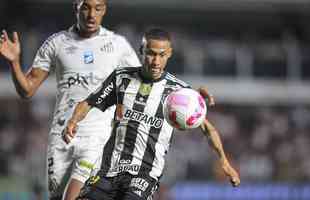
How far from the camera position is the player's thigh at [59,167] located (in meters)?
9.71

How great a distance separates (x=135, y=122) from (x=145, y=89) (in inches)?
12.9

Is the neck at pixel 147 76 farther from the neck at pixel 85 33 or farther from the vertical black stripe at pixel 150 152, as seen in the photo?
the neck at pixel 85 33

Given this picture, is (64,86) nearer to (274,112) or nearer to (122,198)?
(122,198)

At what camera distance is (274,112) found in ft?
72.8

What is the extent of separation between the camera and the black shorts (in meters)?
8.59

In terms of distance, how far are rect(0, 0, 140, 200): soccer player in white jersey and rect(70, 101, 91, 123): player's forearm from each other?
710mm

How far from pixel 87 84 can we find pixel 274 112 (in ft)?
42.6

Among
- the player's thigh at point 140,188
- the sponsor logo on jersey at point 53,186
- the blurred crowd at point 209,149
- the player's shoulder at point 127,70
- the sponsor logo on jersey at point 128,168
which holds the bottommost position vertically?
the blurred crowd at point 209,149

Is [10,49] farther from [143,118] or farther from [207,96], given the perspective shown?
[207,96]

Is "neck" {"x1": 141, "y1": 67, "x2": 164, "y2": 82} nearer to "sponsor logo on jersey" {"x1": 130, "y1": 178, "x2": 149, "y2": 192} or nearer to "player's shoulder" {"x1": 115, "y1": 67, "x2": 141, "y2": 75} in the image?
"player's shoulder" {"x1": 115, "y1": 67, "x2": 141, "y2": 75}

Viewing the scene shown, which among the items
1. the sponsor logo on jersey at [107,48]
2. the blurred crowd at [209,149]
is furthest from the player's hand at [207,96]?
the blurred crowd at [209,149]

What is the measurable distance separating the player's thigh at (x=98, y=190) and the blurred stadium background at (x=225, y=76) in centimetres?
941

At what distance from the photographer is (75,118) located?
345 inches

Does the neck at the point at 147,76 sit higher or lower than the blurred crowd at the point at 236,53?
higher
